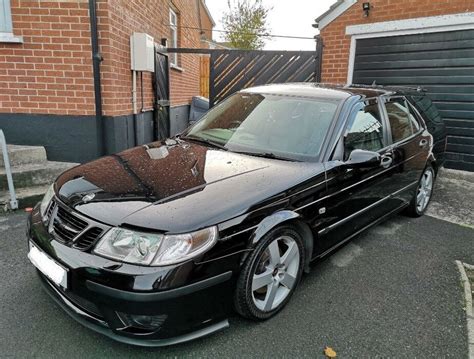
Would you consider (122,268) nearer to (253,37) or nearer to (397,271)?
(397,271)

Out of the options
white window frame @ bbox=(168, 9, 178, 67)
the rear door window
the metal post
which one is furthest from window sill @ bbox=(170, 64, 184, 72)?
the rear door window

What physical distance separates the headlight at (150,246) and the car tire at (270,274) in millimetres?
376

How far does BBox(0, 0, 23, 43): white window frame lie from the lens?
470cm

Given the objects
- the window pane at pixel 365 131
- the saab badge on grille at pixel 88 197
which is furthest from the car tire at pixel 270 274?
the saab badge on grille at pixel 88 197

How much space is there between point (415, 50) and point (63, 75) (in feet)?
18.6

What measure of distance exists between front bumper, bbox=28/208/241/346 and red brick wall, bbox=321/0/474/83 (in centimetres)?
589

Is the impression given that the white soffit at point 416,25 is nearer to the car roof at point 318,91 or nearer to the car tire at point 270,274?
the car roof at point 318,91

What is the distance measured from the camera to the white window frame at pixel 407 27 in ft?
18.9

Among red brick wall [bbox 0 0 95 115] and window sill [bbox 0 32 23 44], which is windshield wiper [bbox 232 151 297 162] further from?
window sill [bbox 0 32 23 44]

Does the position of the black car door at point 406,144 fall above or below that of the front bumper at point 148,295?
above

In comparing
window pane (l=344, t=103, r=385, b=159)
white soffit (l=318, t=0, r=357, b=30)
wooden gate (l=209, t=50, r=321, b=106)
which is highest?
white soffit (l=318, t=0, r=357, b=30)

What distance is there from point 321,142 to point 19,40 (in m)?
4.26

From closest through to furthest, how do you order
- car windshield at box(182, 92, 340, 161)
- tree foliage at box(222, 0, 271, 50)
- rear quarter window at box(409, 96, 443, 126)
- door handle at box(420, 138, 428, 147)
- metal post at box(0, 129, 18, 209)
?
1. car windshield at box(182, 92, 340, 161)
2. metal post at box(0, 129, 18, 209)
3. door handle at box(420, 138, 428, 147)
4. rear quarter window at box(409, 96, 443, 126)
5. tree foliage at box(222, 0, 271, 50)

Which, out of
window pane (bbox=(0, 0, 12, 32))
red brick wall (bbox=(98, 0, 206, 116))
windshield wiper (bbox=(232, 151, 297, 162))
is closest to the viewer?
windshield wiper (bbox=(232, 151, 297, 162))
